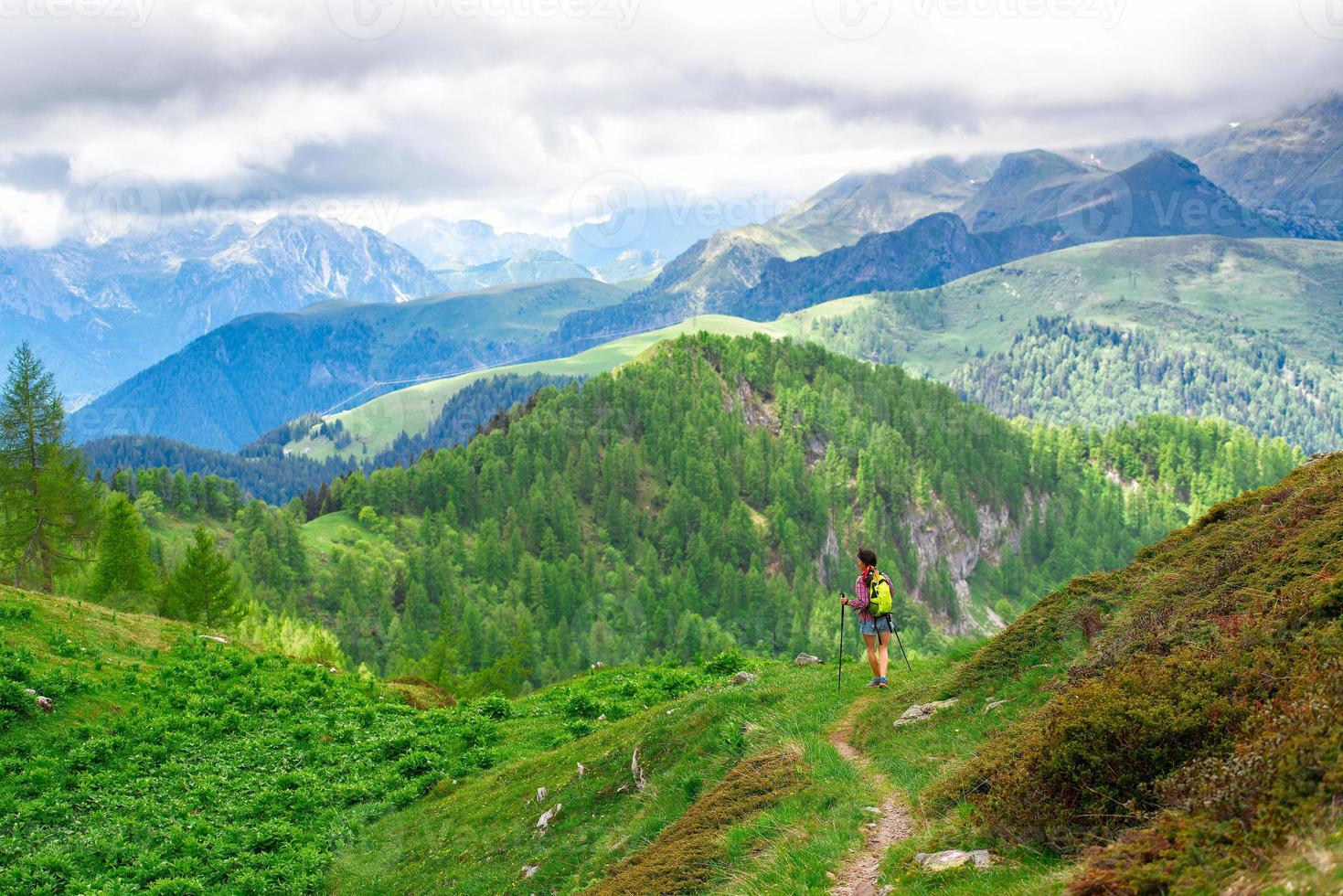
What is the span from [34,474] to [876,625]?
71.4m

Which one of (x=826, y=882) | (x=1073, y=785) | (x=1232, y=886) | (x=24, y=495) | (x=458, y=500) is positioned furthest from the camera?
(x=458, y=500)

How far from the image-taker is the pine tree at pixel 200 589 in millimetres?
67375

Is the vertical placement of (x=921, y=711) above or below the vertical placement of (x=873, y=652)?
below

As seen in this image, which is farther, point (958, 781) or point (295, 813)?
point (295, 813)

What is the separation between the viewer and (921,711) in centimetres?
1955

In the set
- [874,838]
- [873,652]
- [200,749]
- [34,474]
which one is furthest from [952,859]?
[34,474]

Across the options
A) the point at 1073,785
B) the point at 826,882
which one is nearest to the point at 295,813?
the point at 826,882

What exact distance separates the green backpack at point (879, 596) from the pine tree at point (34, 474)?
69.5m

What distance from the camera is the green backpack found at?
73.9 feet

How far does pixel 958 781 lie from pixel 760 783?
4444mm

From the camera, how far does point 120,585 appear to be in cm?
6931

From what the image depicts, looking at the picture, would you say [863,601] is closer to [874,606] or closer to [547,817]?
[874,606]

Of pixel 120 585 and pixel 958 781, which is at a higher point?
pixel 120 585

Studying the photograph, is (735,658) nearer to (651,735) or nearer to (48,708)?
(651,735)
